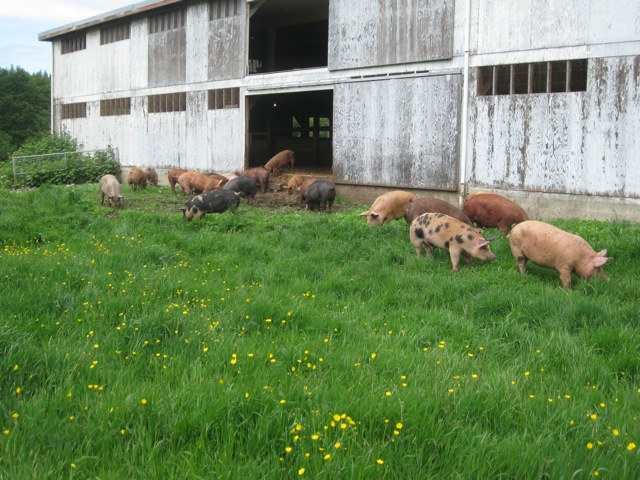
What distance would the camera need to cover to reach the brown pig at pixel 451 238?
8.27 meters

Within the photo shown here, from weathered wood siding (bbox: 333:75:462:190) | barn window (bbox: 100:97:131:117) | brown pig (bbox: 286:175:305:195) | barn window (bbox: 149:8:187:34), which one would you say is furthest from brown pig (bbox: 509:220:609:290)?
barn window (bbox: 100:97:131:117)

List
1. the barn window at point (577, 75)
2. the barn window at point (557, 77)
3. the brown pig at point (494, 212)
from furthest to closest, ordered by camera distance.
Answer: the barn window at point (557, 77) → the barn window at point (577, 75) → the brown pig at point (494, 212)

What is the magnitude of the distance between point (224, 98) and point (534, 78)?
10320 millimetres

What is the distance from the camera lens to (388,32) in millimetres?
15180

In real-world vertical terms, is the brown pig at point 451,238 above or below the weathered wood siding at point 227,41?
below

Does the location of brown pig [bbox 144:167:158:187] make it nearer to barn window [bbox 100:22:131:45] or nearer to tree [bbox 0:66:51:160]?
barn window [bbox 100:22:131:45]

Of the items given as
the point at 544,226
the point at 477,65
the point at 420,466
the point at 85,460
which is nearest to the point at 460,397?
the point at 420,466

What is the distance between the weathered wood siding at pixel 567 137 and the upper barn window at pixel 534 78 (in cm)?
16

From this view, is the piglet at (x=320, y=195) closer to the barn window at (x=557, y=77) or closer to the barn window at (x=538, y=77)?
the barn window at (x=538, y=77)

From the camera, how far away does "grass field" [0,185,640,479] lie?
3.25 metres

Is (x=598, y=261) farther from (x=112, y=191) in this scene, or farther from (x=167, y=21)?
(x=167, y=21)

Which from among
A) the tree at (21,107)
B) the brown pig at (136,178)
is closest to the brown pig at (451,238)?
the brown pig at (136,178)

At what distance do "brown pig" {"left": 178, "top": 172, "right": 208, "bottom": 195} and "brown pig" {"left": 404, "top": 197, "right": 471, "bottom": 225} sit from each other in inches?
325

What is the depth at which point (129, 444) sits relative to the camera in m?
3.35
